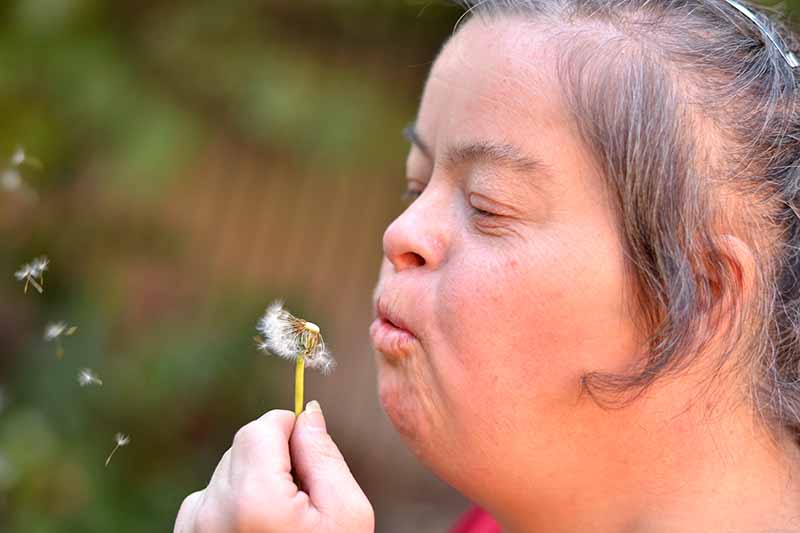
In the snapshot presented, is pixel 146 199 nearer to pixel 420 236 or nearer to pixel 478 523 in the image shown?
pixel 478 523

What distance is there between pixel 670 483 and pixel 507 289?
31 centimetres

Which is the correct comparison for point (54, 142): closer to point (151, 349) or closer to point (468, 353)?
point (151, 349)

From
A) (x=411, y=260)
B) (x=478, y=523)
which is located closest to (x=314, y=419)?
(x=411, y=260)

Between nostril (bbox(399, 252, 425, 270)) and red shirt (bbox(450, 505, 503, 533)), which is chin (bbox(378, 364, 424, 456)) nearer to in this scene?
nostril (bbox(399, 252, 425, 270))

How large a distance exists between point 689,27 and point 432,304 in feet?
1.52

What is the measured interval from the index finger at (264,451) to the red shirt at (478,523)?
69cm

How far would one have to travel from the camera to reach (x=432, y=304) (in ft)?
3.82

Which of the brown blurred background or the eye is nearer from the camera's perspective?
the eye

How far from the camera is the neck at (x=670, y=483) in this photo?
3.90 ft

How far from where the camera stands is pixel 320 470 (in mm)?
1132

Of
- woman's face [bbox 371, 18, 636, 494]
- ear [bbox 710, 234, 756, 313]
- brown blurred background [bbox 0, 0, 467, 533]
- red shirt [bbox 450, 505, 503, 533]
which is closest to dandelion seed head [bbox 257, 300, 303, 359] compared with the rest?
woman's face [bbox 371, 18, 636, 494]

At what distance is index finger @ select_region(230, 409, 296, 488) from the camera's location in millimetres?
1102

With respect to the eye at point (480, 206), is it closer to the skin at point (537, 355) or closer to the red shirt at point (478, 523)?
the skin at point (537, 355)

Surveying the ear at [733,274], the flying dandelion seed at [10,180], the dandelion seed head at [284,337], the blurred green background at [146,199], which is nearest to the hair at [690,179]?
the ear at [733,274]
